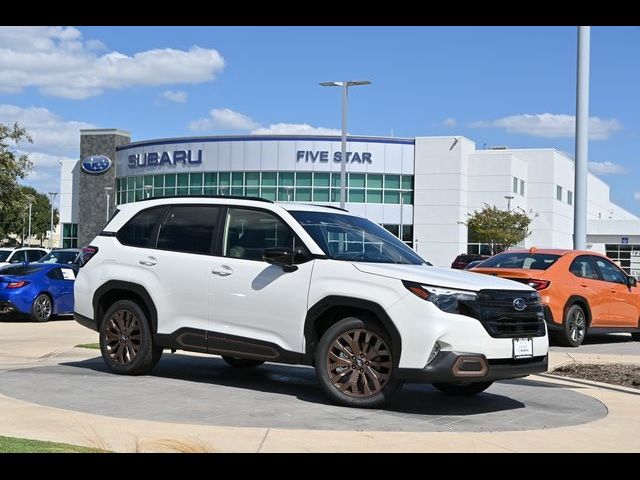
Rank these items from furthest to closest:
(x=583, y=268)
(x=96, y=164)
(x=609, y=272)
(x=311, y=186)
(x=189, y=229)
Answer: (x=96, y=164) < (x=311, y=186) < (x=609, y=272) < (x=583, y=268) < (x=189, y=229)

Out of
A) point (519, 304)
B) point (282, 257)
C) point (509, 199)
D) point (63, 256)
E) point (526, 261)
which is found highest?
point (509, 199)

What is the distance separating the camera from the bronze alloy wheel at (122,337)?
31.5 ft

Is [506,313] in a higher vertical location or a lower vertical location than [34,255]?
higher

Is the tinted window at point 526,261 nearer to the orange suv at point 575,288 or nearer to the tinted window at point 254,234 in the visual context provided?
the orange suv at point 575,288

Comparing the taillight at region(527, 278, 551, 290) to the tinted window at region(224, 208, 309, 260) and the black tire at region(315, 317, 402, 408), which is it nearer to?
the tinted window at region(224, 208, 309, 260)

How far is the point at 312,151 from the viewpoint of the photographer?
6956 cm

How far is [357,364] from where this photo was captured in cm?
789

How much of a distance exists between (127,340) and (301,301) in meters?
2.42

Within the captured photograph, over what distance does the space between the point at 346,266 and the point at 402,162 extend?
206ft

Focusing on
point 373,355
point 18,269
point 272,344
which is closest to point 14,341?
point 18,269

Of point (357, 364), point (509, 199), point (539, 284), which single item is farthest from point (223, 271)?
point (509, 199)

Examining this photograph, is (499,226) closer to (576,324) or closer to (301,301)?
(576,324)

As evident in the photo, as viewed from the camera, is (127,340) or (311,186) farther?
(311,186)

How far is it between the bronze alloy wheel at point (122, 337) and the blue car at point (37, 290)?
29.3 feet
